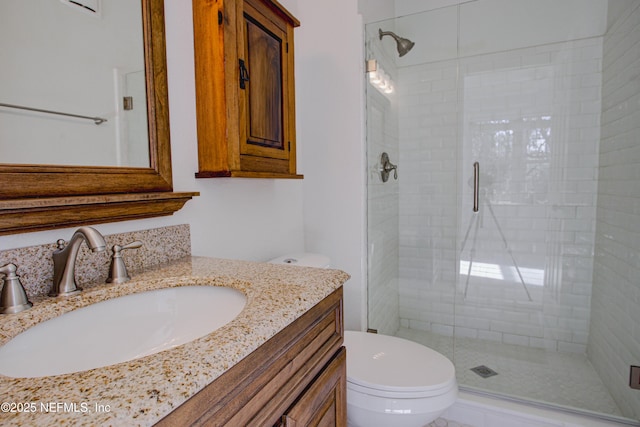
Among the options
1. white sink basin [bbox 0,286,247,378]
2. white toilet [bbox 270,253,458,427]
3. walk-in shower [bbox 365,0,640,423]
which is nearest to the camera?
white sink basin [bbox 0,286,247,378]

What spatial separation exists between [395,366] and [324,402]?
54 centimetres

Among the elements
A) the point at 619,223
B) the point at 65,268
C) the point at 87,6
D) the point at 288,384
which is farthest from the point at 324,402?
the point at 619,223

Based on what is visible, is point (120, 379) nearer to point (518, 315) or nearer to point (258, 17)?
point (258, 17)

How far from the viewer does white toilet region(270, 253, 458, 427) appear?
1.15m

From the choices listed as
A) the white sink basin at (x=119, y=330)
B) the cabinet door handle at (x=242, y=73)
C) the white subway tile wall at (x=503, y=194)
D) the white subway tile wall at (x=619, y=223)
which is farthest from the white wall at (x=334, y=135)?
the white subway tile wall at (x=619, y=223)

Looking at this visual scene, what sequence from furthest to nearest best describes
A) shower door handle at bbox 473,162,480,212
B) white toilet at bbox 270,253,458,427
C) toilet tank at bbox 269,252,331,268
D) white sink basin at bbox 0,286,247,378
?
shower door handle at bbox 473,162,480,212, toilet tank at bbox 269,252,331,268, white toilet at bbox 270,253,458,427, white sink basin at bbox 0,286,247,378

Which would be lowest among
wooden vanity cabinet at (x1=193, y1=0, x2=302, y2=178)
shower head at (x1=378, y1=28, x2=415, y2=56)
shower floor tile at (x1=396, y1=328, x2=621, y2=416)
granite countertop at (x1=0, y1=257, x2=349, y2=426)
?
shower floor tile at (x1=396, y1=328, x2=621, y2=416)

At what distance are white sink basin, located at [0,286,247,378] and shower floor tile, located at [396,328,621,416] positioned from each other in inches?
59.3

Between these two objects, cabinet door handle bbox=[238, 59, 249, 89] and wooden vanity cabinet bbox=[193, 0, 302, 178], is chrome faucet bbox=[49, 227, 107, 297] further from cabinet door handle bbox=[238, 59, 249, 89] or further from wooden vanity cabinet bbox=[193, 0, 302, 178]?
cabinet door handle bbox=[238, 59, 249, 89]

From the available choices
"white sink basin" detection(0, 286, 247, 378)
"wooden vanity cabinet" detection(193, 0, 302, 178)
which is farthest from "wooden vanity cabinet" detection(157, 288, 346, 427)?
"wooden vanity cabinet" detection(193, 0, 302, 178)

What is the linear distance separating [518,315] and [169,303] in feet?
7.12

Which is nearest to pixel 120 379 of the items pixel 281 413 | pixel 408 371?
pixel 281 413

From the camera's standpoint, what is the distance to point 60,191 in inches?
32.1

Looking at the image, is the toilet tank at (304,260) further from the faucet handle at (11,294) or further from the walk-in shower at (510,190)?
the faucet handle at (11,294)
